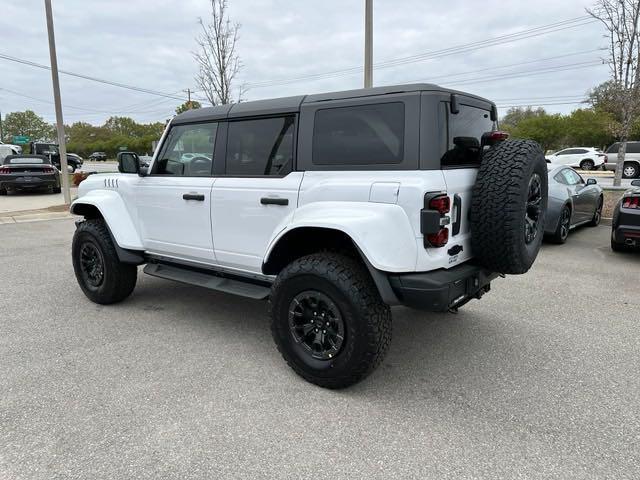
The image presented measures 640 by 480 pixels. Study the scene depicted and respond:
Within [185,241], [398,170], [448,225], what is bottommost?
[185,241]

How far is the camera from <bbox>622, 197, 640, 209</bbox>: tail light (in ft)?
20.7

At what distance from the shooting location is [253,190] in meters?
3.44

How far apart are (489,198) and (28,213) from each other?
40.6ft

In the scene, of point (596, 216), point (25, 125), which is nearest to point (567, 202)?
point (596, 216)

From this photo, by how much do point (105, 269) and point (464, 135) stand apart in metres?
3.55

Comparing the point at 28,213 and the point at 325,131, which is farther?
the point at 28,213

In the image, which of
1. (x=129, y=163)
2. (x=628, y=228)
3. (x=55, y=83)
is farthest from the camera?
(x=55, y=83)

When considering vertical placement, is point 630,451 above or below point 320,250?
below

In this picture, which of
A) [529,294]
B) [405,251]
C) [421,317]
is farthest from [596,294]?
[405,251]

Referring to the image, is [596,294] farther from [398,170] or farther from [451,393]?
[398,170]

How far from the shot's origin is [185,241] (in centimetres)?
403

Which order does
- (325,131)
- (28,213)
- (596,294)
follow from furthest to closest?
(28,213) < (596,294) < (325,131)

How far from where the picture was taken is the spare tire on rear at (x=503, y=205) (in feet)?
9.36

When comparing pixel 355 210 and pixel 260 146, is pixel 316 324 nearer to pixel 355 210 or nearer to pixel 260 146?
pixel 355 210
